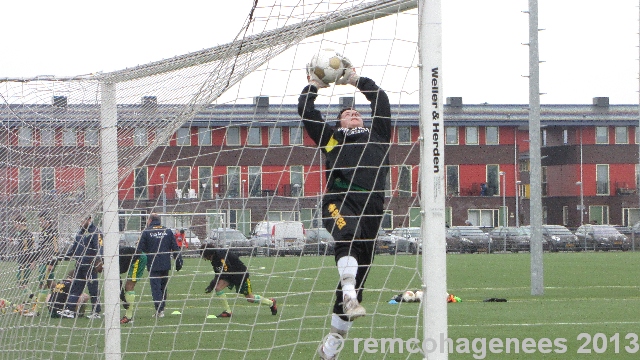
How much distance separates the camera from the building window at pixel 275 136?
24.6 feet

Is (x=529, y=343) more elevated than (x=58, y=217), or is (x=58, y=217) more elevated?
(x=58, y=217)

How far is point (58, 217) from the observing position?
8711mm

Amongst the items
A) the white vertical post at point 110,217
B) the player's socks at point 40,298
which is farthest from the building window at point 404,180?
the player's socks at point 40,298

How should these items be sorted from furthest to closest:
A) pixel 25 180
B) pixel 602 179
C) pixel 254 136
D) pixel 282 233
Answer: pixel 602 179, pixel 282 233, pixel 25 180, pixel 254 136

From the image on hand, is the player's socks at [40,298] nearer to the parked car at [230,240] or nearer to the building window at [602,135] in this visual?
the parked car at [230,240]

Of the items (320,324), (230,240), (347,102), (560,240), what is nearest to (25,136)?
(230,240)

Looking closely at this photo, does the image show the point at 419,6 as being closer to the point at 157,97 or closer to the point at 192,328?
the point at 157,97

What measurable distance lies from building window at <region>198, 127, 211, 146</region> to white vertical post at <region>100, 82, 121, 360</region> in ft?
2.63

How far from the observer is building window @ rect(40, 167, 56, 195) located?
30.5ft

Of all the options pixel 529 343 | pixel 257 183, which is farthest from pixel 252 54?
pixel 529 343

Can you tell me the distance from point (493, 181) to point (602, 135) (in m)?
10.8

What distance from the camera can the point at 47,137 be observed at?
382 inches

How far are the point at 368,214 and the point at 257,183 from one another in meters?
1.18

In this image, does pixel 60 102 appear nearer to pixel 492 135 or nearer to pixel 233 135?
pixel 233 135
